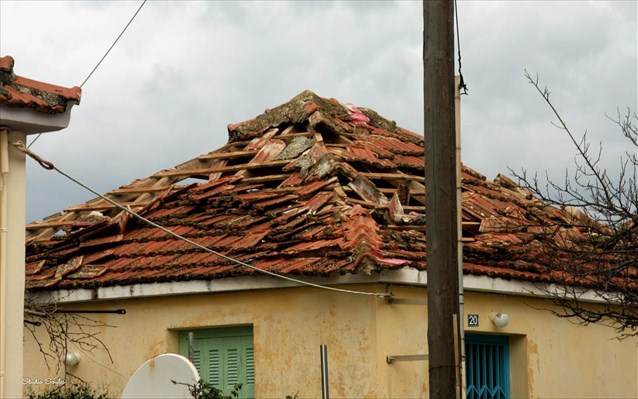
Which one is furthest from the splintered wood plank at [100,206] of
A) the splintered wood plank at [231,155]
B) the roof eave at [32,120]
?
the roof eave at [32,120]

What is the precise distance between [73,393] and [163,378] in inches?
105

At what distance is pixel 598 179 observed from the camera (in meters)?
14.3

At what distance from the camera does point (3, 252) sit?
38.1 feet

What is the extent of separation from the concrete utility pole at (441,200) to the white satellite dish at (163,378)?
3.70m

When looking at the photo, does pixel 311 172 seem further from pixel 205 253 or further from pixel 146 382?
pixel 146 382

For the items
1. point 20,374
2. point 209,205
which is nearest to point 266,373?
point 209,205

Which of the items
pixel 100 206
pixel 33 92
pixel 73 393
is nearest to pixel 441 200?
pixel 33 92

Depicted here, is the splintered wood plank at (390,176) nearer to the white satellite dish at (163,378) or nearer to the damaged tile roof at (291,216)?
the damaged tile roof at (291,216)

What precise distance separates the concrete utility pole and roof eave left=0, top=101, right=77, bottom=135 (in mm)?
3378

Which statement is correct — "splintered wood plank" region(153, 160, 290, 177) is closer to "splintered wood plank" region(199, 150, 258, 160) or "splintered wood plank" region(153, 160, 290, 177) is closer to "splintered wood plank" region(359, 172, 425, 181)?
"splintered wood plank" region(199, 150, 258, 160)

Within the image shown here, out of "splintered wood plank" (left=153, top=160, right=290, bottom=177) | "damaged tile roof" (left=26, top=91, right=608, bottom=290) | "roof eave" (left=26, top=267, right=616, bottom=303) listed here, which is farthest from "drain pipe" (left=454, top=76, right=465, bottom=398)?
"splintered wood plank" (left=153, top=160, right=290, bottom=177)

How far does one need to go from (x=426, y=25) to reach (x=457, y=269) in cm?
216

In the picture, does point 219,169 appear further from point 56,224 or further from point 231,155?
point 56,224

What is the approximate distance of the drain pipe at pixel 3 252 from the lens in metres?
11.5
